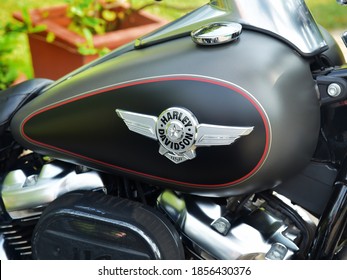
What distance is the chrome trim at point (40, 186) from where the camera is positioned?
143 cm

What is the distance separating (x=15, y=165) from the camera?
160 centimetres

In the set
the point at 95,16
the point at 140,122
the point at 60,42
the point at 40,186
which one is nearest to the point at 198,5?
the point at 95,16

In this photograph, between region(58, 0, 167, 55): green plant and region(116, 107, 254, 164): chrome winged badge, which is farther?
region(58, 0, 167, 55): green plant

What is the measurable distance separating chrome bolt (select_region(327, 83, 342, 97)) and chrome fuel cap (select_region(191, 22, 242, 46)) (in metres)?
0.22

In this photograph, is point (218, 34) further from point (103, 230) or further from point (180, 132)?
point (103, 230)

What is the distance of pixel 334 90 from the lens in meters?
1.20

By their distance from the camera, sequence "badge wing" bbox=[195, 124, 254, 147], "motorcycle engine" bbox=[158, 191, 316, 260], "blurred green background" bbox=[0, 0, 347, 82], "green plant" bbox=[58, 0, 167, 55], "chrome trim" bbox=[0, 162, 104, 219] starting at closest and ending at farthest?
"badge wing" bbox=[195, 124, 254, 147]
"motorcycle engine" bbox=[158, 191, 316, 260]
"chrome trim" bbox=[0, 162, 104, 219]
"green plant" bbox=[58, 0, 167, 55]
"blurred green background" bbox=[0, 0, 347, 82]

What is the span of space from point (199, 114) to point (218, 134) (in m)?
0.06

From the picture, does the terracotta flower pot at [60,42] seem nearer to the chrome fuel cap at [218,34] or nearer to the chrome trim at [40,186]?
the chrome trim at [40,186]

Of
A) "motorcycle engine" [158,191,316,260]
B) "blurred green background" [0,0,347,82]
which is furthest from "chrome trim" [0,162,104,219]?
"blurred green background" [0,0,347,82]

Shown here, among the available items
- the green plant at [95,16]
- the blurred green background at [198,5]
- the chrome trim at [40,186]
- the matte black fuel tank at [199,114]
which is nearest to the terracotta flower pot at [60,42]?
the green plant at [95,16]

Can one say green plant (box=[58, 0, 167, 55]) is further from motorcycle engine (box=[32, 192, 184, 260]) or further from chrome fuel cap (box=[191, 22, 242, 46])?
chrome fuel cap (box=[191, 22, 242, 46])

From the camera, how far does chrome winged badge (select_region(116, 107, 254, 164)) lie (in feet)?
3.83

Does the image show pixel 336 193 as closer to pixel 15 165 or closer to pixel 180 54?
pixel 180 54
